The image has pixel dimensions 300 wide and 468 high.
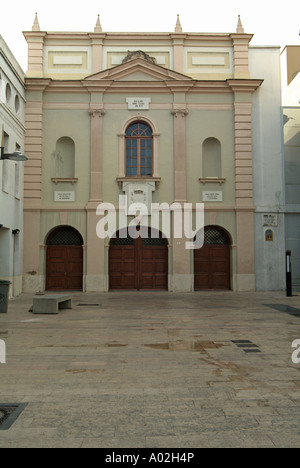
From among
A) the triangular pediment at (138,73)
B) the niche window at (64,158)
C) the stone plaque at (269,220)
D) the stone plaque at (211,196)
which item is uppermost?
the triangular pediment at (138,73)

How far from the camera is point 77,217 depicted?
2097 cm

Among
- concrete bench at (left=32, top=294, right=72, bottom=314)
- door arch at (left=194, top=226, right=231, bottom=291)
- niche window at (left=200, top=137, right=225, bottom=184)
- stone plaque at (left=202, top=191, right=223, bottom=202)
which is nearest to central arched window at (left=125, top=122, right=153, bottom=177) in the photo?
niche window at (left=200, top=137, right=225, bottom=184)

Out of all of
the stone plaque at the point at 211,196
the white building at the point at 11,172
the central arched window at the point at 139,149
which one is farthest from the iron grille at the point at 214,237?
the white building at the point at 11,172

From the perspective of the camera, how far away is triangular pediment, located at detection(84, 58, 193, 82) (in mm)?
21266

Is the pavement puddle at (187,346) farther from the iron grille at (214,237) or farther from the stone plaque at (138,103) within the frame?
the stone plaque at (138,103)

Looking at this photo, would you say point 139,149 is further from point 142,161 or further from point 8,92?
point 8,92

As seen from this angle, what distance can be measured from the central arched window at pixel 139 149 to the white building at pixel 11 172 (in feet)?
15.9

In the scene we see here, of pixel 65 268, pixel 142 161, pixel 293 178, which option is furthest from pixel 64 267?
pixel 293 178

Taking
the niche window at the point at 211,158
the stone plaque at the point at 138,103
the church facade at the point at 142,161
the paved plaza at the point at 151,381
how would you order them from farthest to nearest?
the niche window at the point at 211,158
the stone plaque at the point at 138,103
the church facade at the point at 142,161
the paved plaza at the point at 151,381

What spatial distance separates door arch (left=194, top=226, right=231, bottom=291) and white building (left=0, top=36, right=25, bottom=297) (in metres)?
8.09

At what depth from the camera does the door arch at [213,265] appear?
2133cm

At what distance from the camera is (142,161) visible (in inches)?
848

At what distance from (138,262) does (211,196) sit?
4.57 metres
